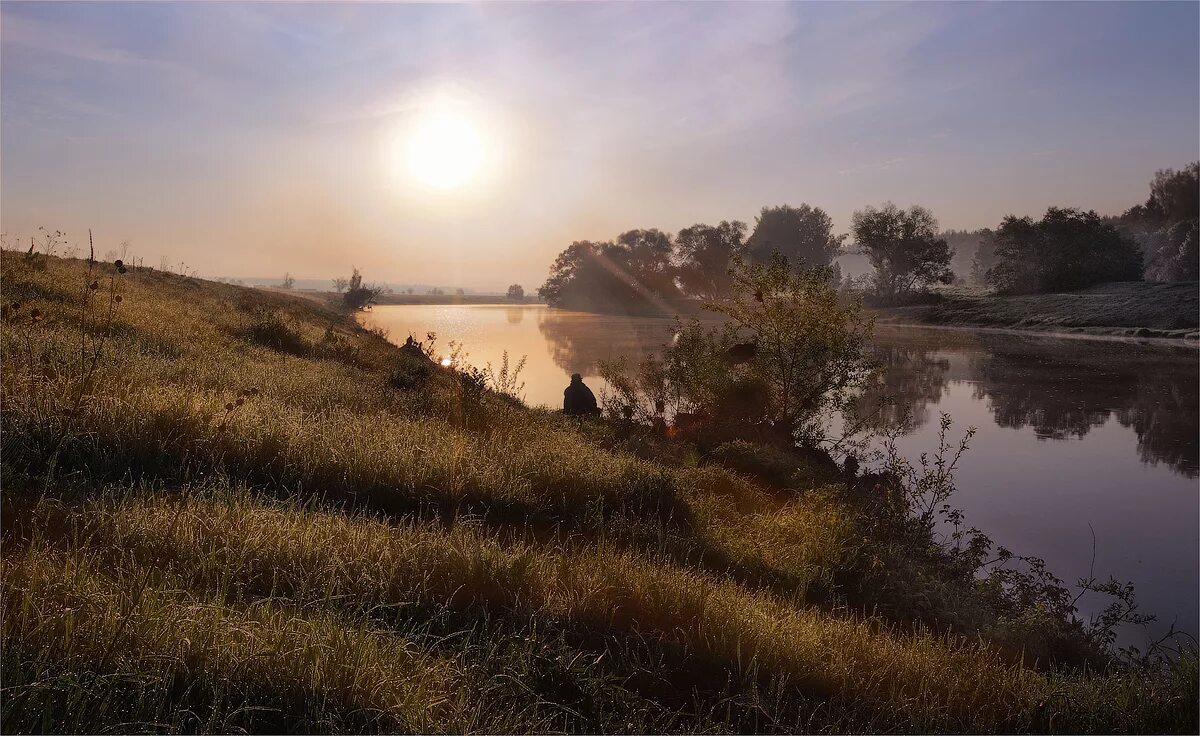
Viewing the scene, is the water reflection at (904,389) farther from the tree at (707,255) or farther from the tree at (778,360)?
the tree at (707,255)

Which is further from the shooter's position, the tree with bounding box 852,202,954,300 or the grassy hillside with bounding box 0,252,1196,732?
the tree with bounding box 852,202,954,300

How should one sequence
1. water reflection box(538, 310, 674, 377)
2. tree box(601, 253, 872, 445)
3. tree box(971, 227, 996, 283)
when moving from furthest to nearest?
tree box(971, 227, 996, 283) < water reflection box(538, 310, 674, 377) < tree box(601, 253, 872, 445)

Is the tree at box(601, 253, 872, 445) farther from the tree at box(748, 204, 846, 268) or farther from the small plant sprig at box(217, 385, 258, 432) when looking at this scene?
the tree at box(748, 204, 846, 268)

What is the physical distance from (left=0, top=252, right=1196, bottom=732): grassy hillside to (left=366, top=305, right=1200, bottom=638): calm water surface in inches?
122

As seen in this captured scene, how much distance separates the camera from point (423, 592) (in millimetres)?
4535

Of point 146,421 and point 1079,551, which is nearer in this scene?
point 146,421

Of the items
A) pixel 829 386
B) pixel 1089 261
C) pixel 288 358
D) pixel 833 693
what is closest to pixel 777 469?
pixel 829 386

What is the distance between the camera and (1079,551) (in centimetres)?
1084

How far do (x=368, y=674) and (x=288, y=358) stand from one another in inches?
459

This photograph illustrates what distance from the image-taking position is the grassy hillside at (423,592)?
3246 mm

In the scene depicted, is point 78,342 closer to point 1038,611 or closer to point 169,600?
point 169,600

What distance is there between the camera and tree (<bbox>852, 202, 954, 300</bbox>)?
8050 cm

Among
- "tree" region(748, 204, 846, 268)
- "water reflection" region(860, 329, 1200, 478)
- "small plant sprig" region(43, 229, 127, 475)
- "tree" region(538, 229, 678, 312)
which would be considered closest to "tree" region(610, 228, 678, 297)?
"tree" region(538, 229, 678, 312)

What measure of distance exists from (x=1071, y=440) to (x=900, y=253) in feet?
229
